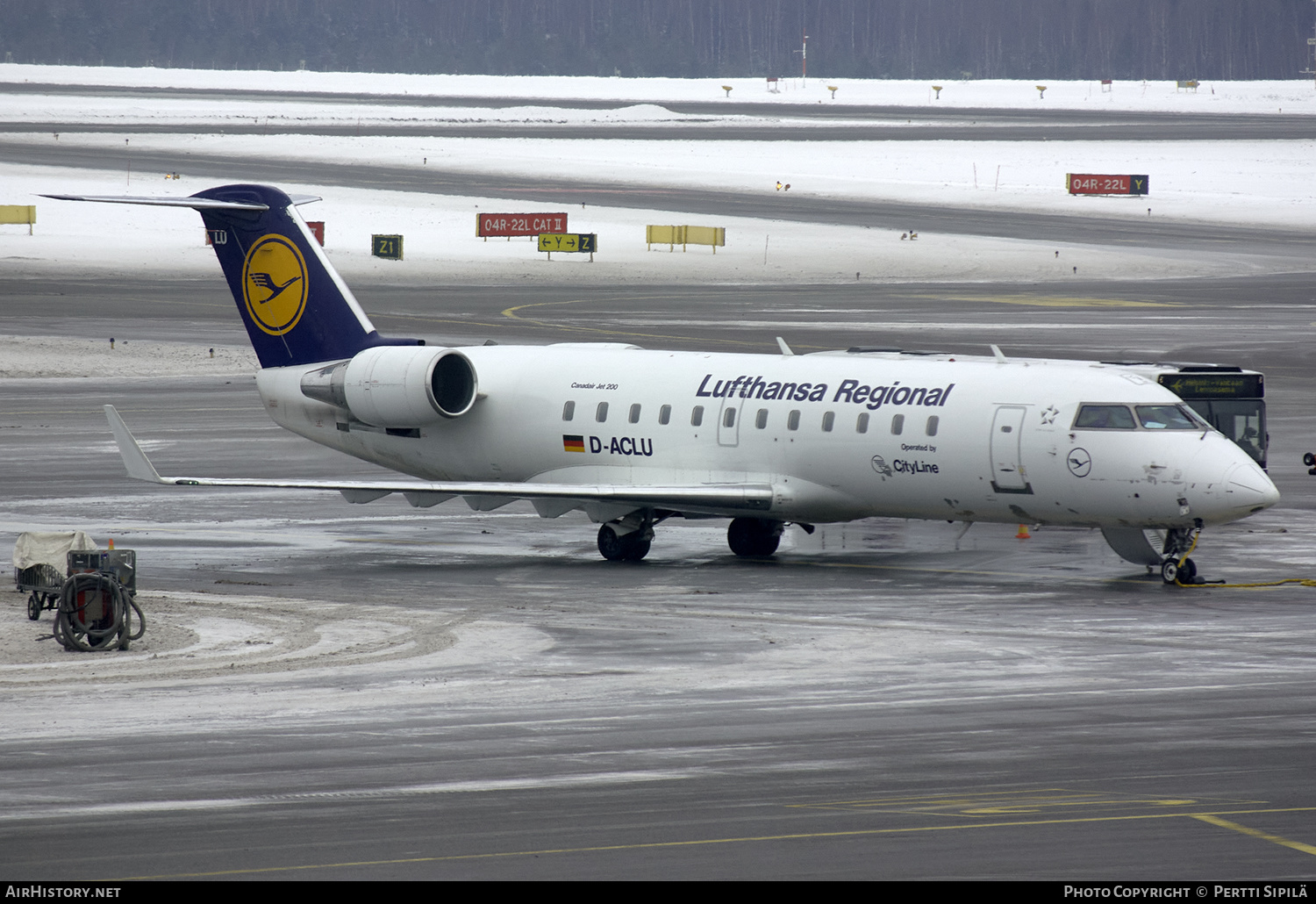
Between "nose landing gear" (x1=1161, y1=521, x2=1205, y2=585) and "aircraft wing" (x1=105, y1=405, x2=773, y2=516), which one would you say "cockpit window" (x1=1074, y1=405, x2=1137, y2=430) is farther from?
"aircraft wing" (x1=105, y1=405, x2=773, y2=516)

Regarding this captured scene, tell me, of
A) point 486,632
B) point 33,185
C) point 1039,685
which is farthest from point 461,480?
point 33,185

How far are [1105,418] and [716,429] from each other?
6.16 m

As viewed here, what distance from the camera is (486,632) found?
2455 centimetres

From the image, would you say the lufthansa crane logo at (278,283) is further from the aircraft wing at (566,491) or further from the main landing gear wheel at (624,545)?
the main landing gear wheel at (624,545)

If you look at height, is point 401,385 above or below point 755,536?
above

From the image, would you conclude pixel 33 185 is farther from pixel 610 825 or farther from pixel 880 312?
pixel 610 825

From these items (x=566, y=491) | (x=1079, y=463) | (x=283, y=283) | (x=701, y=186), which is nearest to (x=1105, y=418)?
(x=1079, y=463)

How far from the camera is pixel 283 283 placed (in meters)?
34.5

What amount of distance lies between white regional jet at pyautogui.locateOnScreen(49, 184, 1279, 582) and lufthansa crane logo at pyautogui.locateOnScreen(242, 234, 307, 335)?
0.03 m

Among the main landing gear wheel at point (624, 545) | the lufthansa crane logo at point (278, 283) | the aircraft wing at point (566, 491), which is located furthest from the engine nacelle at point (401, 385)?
the main landing gear wheel at point (624, 545)

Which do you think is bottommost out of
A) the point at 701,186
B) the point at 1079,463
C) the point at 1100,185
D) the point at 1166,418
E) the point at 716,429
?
the point at 1079,463

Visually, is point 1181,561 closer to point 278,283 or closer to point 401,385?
point 401,385

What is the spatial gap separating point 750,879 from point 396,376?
64.6ft

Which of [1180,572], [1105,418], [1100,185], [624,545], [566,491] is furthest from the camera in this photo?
[1100,185]
